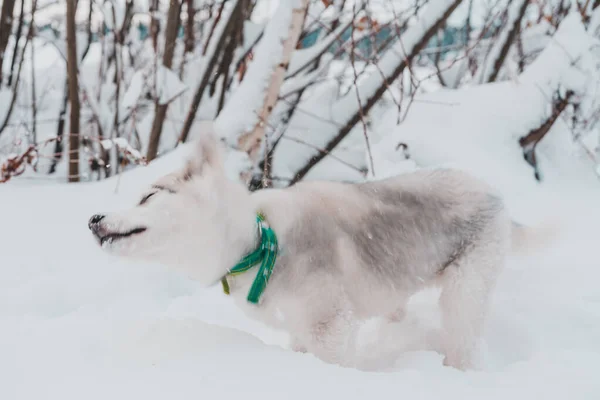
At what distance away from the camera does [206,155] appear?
76.6 inches

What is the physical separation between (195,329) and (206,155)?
694mm

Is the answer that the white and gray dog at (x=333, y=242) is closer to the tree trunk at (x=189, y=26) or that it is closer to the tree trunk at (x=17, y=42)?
the tree trunk at (x=189, y=26)

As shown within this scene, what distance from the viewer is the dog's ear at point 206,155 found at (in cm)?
Result: 194

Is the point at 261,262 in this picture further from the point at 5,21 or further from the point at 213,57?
the point at 5,21

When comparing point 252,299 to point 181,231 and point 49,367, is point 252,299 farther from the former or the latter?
point 49,367

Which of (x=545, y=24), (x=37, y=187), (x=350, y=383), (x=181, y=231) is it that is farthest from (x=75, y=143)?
(x=545, y=24)

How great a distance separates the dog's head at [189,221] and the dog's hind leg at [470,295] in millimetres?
1064

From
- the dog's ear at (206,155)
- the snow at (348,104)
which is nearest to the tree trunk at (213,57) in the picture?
the snow at (348,104)

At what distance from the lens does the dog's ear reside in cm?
194

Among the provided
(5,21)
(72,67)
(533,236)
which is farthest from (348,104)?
(5,21)

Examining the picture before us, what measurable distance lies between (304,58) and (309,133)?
70cm

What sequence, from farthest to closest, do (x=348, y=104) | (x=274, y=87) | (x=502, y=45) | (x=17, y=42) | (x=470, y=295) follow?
(x=502, y=45) < (x=17, y=42) < (x=348, y=104) < (x=274, y=87) < (x=470, y=295)

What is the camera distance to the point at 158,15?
5023mm

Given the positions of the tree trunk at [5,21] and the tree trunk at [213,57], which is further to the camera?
the tree trunk at [5,21]
